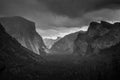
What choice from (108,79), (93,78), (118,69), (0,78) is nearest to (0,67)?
(0,78)

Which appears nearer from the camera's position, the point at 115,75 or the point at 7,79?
the point at 115,75

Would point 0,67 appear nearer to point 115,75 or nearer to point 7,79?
point 7,79

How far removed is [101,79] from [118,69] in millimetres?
34438

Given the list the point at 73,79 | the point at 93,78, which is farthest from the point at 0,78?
the point at 93,78

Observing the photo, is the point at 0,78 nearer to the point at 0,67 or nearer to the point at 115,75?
the point at 0,67

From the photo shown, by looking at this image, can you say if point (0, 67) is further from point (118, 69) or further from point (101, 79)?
point (118, 69)

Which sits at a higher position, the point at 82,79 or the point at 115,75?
the point at 115,75

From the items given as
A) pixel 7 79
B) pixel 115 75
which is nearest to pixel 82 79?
pixel 115 75

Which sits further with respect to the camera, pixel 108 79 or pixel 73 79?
pixel 73 79

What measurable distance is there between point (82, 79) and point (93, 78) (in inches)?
633

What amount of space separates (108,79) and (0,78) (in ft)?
445

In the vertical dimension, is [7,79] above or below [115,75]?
below

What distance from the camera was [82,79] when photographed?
648 feet

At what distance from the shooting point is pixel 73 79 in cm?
19988
